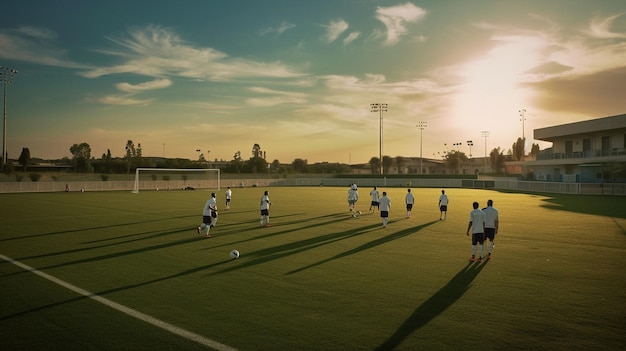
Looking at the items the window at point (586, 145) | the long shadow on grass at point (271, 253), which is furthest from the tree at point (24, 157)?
the window at point (586, 145)

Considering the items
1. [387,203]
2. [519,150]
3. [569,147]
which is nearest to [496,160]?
[519,150]

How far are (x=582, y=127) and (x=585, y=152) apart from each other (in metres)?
3.70

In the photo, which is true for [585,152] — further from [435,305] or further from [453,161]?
[453,161]

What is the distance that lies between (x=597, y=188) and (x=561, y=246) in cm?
3914

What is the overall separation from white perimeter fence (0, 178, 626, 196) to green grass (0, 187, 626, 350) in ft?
111

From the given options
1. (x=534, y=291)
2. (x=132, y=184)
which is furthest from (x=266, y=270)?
(x=132, y=184)

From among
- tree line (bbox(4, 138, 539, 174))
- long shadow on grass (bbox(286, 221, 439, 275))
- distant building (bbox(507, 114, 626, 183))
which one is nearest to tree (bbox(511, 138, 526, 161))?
tree line (bbox(4, 138, 539, 174))

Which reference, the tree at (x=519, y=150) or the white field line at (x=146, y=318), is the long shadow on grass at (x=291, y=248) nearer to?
the white field line at (x=146, y=318)

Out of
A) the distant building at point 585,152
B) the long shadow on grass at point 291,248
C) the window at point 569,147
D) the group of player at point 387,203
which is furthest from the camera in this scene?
the window at point 569,147

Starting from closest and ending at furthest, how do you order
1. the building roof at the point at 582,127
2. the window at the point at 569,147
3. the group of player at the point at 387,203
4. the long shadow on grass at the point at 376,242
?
the long shadow on grass at the point at 376,242, the group of player at the point at 387,203, the building roof at the point at 582,127, the window at the point at 569,147

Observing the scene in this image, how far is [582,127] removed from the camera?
58.1m

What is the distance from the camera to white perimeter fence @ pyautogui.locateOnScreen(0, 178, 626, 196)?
47.4 metres

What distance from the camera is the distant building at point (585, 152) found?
168ft

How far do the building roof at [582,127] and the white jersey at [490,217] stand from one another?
49.6m
